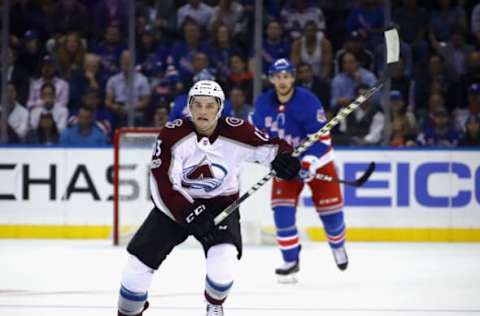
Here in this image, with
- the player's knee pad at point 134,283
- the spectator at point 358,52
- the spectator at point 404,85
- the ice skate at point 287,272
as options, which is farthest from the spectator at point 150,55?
the player's knee pad at point 134,283

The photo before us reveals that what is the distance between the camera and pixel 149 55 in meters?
10.8

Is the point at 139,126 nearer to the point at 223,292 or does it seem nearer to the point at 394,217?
the point at 394,217

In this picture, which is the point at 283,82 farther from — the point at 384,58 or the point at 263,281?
the point at 384,58

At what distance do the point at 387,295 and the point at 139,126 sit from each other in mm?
4280

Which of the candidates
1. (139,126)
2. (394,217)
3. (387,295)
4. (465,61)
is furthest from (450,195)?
(387,295)

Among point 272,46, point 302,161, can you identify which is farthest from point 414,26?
point 302,161

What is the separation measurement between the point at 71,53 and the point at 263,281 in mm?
4045

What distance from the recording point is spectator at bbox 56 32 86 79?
10.8 meters

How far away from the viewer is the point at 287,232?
25.1 feet

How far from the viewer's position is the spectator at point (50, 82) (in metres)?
10.6

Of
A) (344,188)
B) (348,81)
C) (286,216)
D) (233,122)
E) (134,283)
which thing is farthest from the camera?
(348,81)

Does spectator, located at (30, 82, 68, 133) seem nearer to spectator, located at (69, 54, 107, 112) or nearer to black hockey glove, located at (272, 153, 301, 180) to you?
spectator, located at (69, 54, 107, 112)

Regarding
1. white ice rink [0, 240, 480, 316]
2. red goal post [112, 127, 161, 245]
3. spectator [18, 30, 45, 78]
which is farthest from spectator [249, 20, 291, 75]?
spectator [18, 30, 45, 78]

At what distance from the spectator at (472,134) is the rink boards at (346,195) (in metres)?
0.19
